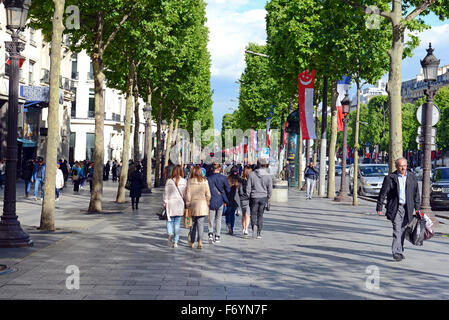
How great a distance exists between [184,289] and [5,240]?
18.0 feet

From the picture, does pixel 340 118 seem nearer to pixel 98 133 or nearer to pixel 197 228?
pixel 98 133

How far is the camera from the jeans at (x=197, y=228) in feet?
43.6

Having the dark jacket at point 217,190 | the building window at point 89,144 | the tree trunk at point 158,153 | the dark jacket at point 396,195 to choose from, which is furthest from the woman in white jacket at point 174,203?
the building window at point 89,144

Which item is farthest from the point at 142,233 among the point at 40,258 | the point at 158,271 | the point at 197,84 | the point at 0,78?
the point at 197,84

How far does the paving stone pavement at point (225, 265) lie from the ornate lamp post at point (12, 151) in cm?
42

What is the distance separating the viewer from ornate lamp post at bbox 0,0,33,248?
12.8 metres

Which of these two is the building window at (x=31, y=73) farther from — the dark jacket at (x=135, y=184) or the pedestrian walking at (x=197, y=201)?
the pedestrian walking at (x=197, y=201)

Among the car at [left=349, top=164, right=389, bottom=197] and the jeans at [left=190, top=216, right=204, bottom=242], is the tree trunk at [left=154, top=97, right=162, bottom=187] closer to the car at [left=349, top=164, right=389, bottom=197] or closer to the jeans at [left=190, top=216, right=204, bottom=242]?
the car at [left=349, top=164, right=389, bottom=197]

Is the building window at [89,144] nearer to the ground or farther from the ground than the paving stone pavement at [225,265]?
farther from the ground

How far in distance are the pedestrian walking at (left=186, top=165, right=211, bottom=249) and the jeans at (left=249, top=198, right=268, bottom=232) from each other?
2.19 m

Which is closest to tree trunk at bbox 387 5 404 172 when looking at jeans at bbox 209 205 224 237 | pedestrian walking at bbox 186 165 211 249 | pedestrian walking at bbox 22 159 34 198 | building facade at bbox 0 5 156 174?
jeans at bbox 209 205 224 237

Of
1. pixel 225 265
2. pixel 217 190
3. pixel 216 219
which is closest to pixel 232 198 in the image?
pixel 217 190

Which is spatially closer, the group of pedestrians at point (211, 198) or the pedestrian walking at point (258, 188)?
the group of pedestrians at point (211, 198)
